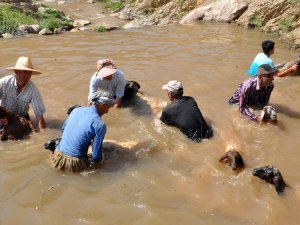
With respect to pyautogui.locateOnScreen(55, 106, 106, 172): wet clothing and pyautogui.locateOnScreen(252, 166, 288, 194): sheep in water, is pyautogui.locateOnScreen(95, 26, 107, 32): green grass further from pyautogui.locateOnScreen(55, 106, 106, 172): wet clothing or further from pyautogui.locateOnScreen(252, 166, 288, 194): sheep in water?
pyautogui.locateOnScreen(252, 166, 288, 194): sheep in water

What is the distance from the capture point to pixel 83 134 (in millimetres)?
4789

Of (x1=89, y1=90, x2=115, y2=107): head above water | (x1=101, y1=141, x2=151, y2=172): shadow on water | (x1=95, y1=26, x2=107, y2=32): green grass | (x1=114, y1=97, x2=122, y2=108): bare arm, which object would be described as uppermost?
(x1=89, y1=90, x2=115, y2=107): head above water

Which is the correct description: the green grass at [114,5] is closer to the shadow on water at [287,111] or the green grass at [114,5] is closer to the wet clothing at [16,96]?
the shadow on water at [287,111]

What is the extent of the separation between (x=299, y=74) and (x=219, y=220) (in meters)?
5.50

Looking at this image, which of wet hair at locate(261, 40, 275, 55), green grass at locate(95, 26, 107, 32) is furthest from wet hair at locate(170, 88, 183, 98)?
green grass at locate(95, 26, 107, 32)

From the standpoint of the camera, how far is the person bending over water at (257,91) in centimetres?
621

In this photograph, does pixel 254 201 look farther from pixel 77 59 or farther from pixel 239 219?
pixel 77 59

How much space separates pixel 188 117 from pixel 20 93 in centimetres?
268

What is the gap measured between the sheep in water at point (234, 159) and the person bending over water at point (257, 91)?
1.38 meters

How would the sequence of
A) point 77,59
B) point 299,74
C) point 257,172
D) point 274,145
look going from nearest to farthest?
point 257,172, point 274,145, point 299,74, point 77,59

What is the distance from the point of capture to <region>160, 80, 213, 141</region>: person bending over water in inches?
227

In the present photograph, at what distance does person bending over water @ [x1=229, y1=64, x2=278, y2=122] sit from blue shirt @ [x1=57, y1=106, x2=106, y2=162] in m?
2.87

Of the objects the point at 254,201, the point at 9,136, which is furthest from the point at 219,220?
the point at 9,136

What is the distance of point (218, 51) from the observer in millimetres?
10508
